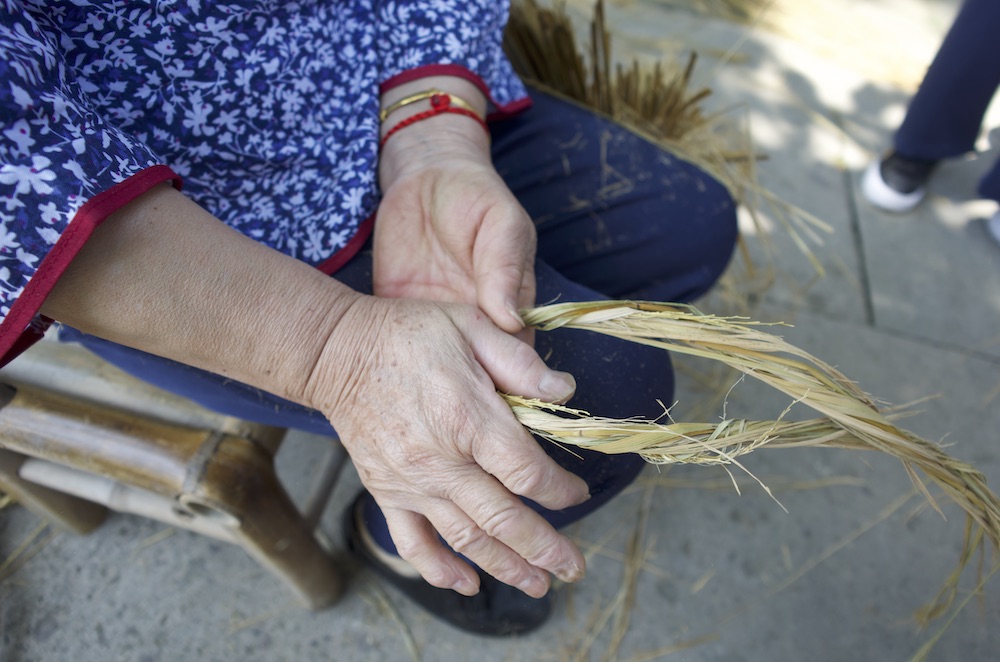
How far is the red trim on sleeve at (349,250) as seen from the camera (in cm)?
96

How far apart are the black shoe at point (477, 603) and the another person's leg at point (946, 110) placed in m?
1.72

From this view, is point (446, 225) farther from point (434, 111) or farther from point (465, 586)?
point (465, 586)

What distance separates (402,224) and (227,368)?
1.07 feet

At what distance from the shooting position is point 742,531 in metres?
1.56

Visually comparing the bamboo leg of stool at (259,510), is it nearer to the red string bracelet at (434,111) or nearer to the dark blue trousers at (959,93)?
the red string bracelet at (434,111)

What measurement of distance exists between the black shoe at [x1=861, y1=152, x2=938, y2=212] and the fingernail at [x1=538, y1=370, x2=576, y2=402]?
1.92m

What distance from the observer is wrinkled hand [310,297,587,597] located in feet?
2.44

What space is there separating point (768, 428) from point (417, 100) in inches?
27.2

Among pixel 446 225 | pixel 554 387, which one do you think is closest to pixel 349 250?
pixel 446 225

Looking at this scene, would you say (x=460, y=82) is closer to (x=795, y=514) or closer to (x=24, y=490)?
(x=24, y=490)

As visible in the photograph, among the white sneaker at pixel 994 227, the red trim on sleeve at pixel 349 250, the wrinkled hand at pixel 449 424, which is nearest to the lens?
the wrinkled hand at pixel 449 424

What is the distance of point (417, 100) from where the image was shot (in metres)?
1.06

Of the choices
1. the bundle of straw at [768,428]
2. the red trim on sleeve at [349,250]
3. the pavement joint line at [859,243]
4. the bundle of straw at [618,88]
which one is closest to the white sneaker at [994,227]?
the pavement joint line at [859,243]

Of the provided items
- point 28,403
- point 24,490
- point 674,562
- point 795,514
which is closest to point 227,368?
point 28,403
